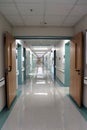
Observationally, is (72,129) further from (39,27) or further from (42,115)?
(39,27)

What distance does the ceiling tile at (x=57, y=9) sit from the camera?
4125 mm

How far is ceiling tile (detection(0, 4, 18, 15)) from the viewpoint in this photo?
4045 mm

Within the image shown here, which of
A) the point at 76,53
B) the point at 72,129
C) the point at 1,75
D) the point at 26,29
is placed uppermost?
the point at 26,29

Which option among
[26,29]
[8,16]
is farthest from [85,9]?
[26,29]

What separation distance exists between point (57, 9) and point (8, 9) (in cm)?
126

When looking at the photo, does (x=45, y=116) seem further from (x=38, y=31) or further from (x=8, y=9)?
(x=38, y=31)

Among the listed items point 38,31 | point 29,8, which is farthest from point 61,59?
point 29,8

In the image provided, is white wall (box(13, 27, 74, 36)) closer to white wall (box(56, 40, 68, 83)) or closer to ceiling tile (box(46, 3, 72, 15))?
ceiling tile (box(46, 3, 72, 15))

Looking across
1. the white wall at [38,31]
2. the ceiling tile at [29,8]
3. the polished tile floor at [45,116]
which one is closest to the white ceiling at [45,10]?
the ceiling tile at [29,8]

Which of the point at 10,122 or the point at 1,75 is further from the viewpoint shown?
the point at 1,75

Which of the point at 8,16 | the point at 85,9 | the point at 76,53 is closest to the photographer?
the point at 85,9

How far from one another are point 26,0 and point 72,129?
2902mm

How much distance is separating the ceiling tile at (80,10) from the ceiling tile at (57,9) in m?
0.17

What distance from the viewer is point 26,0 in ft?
12.1
